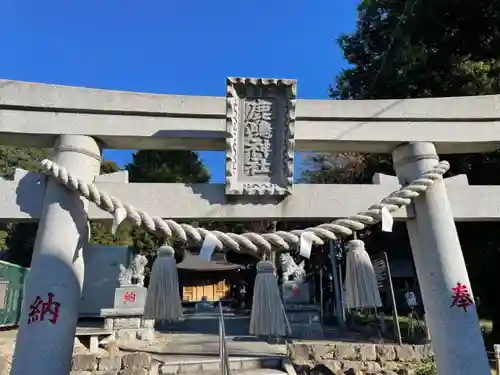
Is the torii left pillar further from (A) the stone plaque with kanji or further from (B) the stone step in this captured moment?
(B) the stone step

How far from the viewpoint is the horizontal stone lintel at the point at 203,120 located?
130 inches

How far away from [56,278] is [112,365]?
3.78 m

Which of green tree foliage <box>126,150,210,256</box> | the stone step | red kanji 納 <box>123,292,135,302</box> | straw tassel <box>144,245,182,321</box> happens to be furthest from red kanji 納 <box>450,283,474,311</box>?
green tree foliage <box>126,150,210,256</box>

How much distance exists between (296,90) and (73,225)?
2117 mm

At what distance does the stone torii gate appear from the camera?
3094mm

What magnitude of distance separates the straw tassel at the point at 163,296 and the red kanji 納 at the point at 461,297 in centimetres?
221

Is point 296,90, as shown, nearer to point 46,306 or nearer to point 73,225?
point 73,225

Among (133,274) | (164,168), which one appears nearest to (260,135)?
(133,274)

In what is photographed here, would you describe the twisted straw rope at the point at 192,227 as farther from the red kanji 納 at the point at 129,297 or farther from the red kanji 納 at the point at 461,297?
the red kanji 納 at the point at 129,297

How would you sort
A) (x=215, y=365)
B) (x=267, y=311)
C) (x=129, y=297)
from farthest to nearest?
1. (x=129, y=297)
2. (x=215, y=365)
3. (x=267, y=311)

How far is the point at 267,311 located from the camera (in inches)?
142

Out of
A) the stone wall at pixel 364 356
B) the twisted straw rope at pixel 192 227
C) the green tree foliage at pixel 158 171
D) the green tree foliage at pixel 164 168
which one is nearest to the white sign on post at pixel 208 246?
the twisted straw rope at pixel 192 227

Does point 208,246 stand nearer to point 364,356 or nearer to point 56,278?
point 56,278

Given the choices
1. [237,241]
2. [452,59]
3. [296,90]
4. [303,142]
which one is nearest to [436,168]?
[303,142]
